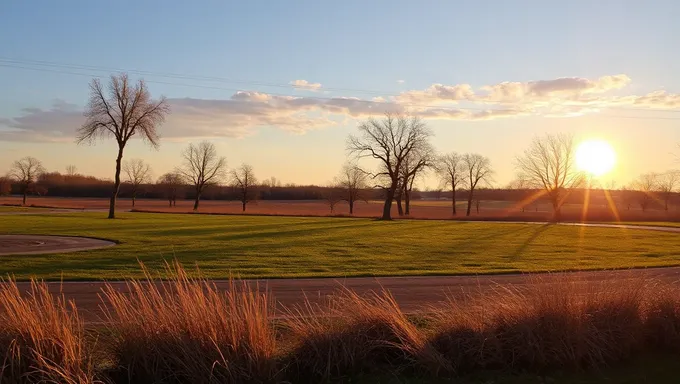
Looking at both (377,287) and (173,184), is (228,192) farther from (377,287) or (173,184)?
(377,287)

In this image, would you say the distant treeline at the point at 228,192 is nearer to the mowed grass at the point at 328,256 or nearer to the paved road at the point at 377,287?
the mowed grass at the point at 328,256

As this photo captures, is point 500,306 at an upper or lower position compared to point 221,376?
upper

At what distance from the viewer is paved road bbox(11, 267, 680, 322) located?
12.7 meters

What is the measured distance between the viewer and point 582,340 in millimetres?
7879

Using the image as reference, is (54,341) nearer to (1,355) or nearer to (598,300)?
(1,355)

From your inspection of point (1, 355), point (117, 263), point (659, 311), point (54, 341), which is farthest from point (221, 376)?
point (117, 263)

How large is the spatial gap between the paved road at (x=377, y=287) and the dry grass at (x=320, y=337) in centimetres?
317

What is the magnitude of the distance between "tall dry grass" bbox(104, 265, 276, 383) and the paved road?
4468 mm

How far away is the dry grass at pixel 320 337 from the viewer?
6.65 meters

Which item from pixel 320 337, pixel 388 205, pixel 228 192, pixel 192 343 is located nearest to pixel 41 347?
pixel 192 343

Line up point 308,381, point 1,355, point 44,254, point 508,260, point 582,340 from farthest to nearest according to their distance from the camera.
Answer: point 508,260
point 44,254
point 582,340
point 308,381
point 1,355

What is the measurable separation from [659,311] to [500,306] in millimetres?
2680

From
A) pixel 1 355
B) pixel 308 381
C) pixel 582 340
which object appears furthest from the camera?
pixel 582 340

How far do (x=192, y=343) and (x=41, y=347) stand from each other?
161cm
